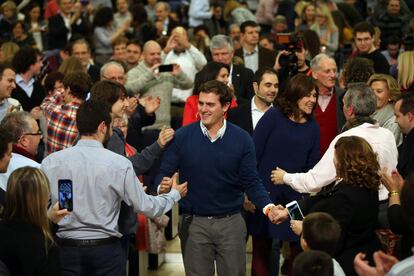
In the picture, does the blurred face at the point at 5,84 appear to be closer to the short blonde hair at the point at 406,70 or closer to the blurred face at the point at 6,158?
the blurred face at the point at 6,158

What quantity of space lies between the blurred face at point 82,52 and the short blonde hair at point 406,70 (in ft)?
13.6

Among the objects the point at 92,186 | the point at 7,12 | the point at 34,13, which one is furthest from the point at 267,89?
the point at 34,13

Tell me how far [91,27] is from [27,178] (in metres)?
9.83

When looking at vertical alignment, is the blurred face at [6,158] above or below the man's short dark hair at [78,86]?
below

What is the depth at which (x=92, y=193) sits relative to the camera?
19.8ft

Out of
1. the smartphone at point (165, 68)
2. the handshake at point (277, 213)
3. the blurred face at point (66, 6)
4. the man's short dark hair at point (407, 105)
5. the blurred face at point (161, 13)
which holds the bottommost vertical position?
the handshake at point (277, 213)

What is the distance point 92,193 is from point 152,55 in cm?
491

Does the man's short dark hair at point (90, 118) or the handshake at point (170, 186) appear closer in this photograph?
the man's short dark hair at point (90, 118)

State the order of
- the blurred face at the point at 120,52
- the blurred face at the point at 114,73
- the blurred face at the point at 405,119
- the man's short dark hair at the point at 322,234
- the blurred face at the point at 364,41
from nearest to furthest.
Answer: the man's short dark hair at the point at 322,234 < the blurred face at the point at 405,119 < the blurred face at the point at 114,73 < the blurred face at the point at 364,41 < the blurred face at the point at 120,52

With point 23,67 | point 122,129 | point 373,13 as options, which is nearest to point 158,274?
point 122,129

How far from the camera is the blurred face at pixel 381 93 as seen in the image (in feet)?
27.8

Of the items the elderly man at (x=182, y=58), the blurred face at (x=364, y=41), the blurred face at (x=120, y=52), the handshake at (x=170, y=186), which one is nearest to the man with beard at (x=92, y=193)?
the handshake at (x=170, y=186)

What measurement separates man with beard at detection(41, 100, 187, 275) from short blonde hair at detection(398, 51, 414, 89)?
413 centimetres

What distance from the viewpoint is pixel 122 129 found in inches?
299
